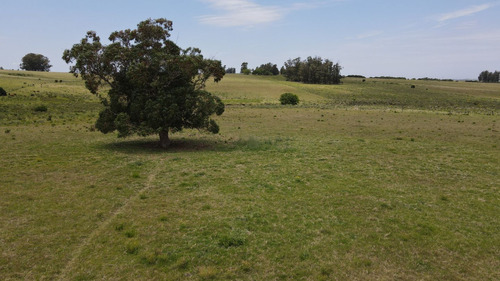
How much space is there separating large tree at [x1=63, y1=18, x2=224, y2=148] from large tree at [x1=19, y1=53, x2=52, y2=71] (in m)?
162

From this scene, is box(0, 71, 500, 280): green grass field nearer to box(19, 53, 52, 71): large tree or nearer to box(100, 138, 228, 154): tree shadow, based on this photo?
box(100, 138, 228, 154): tree shadow

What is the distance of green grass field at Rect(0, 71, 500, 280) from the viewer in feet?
27.7

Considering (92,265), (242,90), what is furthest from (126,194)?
(242,90)

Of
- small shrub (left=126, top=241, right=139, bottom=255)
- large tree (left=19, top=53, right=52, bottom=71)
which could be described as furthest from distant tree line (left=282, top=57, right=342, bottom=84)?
small shrub (left=126, top=241, right=139, bottom=255)

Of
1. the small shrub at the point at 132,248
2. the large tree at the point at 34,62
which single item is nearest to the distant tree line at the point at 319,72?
the large tree at the point at 34,62

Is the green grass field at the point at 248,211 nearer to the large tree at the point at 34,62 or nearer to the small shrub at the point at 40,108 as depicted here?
the small shrub at the point at 40,108

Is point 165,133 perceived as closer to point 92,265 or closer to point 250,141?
point 250,141

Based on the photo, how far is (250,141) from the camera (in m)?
26.3

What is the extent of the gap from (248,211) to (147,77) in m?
13.8

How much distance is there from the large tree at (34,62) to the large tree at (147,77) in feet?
530

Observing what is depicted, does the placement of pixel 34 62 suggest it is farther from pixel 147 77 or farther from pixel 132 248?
pixel 132 248

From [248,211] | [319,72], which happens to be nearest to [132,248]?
[248,211]

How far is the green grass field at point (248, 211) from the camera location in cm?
843

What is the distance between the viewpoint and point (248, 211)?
11.8 metres
